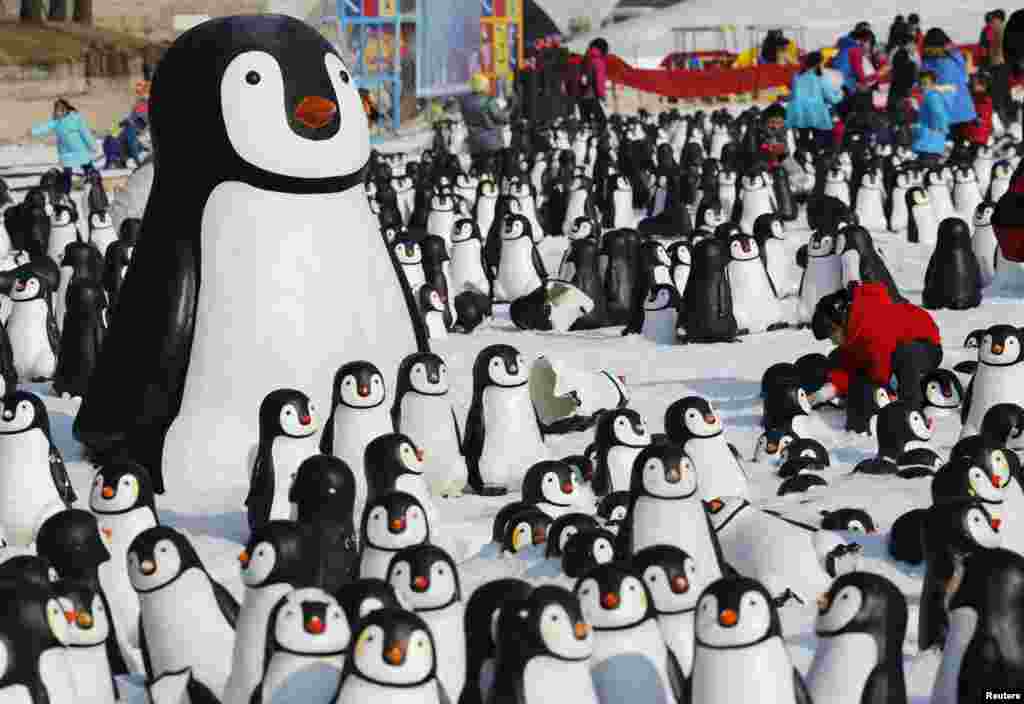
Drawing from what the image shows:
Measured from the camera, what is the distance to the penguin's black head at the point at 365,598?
397 centimetres

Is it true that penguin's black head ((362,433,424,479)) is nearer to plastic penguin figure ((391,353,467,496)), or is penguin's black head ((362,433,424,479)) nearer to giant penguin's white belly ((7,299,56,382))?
plastic penguin figure ((391,353,467,496))

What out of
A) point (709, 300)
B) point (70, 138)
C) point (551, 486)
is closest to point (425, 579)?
point (551, 486)

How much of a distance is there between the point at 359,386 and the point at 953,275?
194 inches

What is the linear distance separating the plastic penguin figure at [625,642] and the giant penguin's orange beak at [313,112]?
3018 mm

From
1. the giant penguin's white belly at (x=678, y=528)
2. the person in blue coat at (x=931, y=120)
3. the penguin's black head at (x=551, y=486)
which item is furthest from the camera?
the person in blue coat at (x=931, y=120)

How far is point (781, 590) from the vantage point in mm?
4965

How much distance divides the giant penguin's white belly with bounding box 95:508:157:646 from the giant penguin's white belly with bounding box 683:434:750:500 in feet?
5.87

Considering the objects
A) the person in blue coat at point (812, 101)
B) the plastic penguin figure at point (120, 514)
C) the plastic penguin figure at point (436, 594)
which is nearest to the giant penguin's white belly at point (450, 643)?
the plastic penguin figure at point (436, 594)

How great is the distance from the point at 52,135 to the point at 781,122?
1216 centimetres

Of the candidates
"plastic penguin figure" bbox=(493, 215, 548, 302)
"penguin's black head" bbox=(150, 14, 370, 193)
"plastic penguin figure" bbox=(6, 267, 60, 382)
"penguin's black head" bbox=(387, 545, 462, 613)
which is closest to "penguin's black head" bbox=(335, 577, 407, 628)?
"penguin's black head" bbox=(387, 545, 462, 613)

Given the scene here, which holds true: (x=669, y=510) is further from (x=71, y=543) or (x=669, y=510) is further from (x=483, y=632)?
(x=71, y=543)

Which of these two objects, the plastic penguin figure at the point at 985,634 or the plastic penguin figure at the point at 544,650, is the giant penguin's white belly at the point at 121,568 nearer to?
the plastic penguin figure at the point at 544,650

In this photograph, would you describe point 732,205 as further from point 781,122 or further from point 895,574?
point 895,574

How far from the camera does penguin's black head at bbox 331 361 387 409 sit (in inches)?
236
